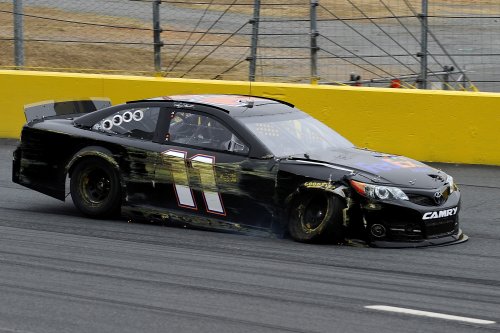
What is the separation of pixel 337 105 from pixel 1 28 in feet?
27.5

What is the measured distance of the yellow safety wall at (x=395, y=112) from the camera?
1465 cm

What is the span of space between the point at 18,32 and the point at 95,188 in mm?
6901

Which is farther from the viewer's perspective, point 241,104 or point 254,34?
point 254,34

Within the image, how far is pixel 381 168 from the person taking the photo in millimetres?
10125

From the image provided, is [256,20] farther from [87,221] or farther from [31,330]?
[31,330]

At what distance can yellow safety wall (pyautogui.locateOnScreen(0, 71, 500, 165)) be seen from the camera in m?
14.6

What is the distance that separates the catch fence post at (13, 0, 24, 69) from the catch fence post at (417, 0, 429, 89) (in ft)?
20.0

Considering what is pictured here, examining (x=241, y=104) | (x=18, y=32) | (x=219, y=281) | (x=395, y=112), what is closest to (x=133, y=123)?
(x=241, y=104)

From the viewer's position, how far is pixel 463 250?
9922 mm

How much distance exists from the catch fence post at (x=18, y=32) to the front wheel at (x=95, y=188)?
667 centimetres

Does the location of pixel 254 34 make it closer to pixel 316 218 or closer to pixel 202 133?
pixel 202 133

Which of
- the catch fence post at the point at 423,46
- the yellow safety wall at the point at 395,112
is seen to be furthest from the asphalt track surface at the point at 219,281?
the catch fence post at the point at 423,46

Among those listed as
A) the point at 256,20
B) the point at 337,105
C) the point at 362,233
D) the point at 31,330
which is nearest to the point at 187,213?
the point at 362,233

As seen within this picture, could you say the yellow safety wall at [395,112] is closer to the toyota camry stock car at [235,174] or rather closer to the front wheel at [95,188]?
the toyota camry stock car at [235,174]
